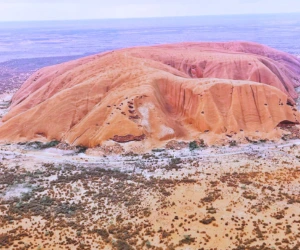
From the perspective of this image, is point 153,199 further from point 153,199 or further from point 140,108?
point 140,108

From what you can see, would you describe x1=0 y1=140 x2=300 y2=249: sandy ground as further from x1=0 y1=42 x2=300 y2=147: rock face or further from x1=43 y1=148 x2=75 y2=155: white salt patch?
x1=0 y1=42 x2=300 y2=147: rock face

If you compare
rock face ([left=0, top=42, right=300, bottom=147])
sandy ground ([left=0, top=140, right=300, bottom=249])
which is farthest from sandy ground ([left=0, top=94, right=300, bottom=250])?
rock face ([left=0, top=42, right=300, bottom=147])

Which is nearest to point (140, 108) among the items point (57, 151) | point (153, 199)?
point (57, 151)

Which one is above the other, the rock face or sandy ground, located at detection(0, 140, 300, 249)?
the rock face

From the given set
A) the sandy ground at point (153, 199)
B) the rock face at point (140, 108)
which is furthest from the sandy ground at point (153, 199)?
the rock face at point (140, 108)

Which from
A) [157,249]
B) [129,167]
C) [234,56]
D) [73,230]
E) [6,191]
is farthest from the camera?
[234,56]

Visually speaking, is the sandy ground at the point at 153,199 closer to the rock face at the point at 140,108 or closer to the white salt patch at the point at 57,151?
the white salt patch at the point at 57,151

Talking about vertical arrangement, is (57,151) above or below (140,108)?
below

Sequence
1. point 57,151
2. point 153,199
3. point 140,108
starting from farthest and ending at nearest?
point 140,108
point 57,151
point 153,199

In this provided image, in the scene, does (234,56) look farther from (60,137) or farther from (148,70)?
(60,137)

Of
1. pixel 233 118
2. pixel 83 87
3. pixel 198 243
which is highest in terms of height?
pixel 83 87

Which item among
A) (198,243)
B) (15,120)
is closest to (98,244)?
(198,243)
